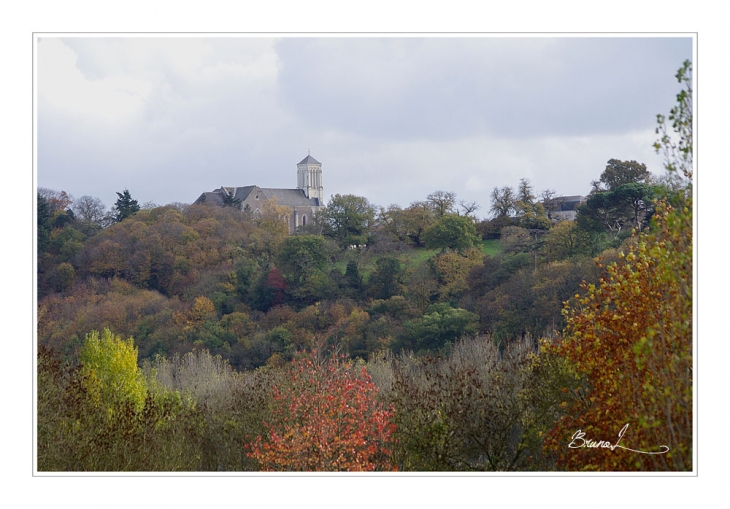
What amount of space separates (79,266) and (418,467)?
20128mm

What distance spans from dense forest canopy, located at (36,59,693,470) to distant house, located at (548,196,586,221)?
0.93 feet

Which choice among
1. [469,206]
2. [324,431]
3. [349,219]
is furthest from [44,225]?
[324,431]

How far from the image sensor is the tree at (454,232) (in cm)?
2652

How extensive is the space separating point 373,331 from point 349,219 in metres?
10.5

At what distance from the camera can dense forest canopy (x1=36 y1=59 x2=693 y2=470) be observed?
20.7 ft

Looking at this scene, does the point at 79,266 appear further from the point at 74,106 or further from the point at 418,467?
the point at 418,467

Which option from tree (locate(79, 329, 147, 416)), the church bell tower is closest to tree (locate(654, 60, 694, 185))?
tree (locate(79, 329, 147, 416))

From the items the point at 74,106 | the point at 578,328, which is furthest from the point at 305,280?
the point at 578,328

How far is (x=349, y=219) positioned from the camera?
33.6 m

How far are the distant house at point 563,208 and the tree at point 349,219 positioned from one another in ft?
27.6

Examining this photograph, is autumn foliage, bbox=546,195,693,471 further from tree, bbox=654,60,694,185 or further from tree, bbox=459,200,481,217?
tree, bbox=459,200,481,217

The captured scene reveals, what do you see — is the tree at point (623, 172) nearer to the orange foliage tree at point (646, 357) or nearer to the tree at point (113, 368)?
the tree at point (113, 368)

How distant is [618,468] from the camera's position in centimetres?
646
